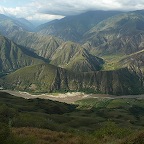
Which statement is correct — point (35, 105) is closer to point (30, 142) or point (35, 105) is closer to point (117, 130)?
point (117, 130)

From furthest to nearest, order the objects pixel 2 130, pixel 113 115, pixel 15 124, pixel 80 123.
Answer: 1. pixel 113 115
2. pixel 80 123
3. pixel 15 124
4. pixel 2 130

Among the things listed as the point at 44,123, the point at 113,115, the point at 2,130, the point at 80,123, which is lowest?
the point at 113,115

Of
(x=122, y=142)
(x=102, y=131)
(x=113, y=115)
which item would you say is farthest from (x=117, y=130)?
(x=113, y=115)

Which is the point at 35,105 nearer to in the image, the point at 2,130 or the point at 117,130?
the point at 117,130

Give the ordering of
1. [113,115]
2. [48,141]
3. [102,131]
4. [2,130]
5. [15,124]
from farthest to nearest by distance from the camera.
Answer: [113,115] < [15,124] < [102,131] < [48,141] < [2,130]

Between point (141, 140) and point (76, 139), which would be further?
point (76, 139)

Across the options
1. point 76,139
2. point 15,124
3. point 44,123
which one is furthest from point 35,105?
point 76,139

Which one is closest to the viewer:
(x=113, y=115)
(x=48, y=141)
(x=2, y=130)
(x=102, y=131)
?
(x=2, y=130)

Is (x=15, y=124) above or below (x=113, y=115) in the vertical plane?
above

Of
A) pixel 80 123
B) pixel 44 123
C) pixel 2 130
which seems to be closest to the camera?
pixel 2 130
